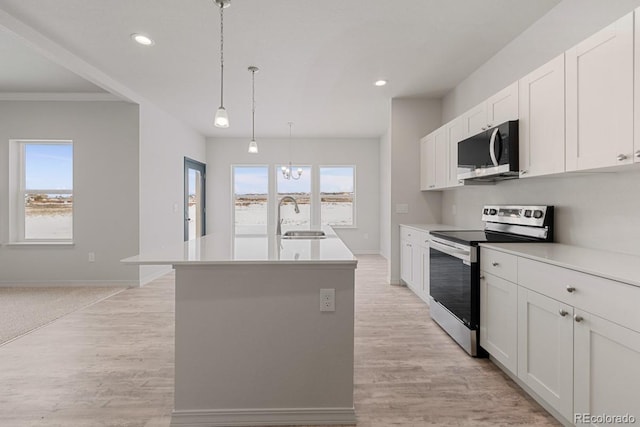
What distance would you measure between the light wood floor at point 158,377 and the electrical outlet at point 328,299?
0.65 meters

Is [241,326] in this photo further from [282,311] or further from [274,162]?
[274,162]

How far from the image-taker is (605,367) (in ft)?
4.65

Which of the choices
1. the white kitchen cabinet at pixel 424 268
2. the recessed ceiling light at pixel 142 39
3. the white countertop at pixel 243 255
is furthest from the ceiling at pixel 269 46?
the white kitchen cabinet at pixel 424 268

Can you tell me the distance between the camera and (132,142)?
4613 mm

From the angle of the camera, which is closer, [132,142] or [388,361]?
[388,361]

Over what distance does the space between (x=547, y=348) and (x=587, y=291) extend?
45cm

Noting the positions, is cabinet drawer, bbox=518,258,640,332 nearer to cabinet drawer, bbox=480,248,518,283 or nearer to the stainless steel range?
cabinet drawer, bbox=480,248,518,283

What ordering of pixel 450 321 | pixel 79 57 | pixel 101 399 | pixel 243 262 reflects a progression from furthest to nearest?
pixel 79 57
pixel 450 321
pixel 101 399
pixel 243 262

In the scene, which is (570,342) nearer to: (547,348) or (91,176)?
(547,348)

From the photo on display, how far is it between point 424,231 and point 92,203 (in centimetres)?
449

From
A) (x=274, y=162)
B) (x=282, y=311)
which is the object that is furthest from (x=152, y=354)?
(x=274, y=162)

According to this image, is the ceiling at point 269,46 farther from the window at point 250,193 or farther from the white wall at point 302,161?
the window at point 250,193

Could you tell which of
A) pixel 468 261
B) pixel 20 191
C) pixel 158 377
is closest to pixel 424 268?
pixel 468 261

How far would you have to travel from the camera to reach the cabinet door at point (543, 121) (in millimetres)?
2016
